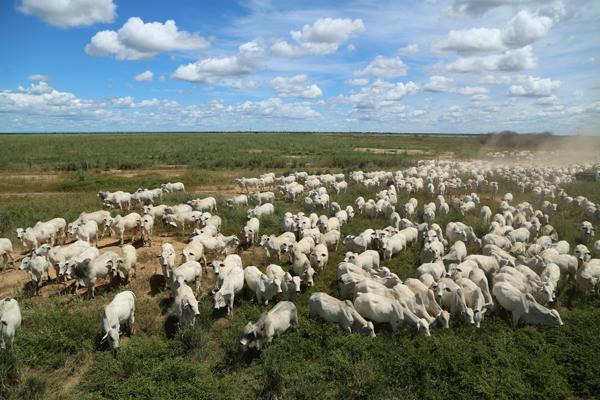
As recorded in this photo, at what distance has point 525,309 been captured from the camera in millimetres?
8453

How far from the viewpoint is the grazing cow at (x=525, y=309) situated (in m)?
8.30

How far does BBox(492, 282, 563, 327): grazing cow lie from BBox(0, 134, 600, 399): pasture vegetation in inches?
10.4

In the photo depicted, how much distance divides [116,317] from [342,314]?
17.8 feet

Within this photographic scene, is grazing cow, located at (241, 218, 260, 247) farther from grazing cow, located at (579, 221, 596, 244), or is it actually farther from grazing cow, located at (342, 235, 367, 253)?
grazing cow, located at (579, 221, 596, 244)

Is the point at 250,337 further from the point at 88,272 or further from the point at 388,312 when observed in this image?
the point at 88,272

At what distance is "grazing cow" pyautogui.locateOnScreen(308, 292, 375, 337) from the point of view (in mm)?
8047

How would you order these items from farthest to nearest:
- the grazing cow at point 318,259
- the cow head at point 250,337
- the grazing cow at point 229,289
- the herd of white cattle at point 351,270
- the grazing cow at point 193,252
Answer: the grazing cow at point 318,259
the grazing cow at point 193,252
the grazing cow at point 229,289
the herd of white cattle at point 351,270
the cow head at point 250,337

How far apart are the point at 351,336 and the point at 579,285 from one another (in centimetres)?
812

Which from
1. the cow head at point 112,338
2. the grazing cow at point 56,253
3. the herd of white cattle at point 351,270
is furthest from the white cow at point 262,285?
the grazing cow at point 56,253

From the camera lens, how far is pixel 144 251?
13617 millimetres

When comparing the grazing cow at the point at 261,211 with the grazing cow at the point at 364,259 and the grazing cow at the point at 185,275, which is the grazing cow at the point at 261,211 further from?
the grazing cow at the point at 364,259

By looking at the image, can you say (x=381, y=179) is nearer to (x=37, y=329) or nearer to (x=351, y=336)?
(x=351, y=336)

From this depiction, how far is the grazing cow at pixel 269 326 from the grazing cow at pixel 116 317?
9.67ft

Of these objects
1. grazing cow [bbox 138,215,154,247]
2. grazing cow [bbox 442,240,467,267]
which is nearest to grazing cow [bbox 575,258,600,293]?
grazing cow [bbox 442,240,467,267]
